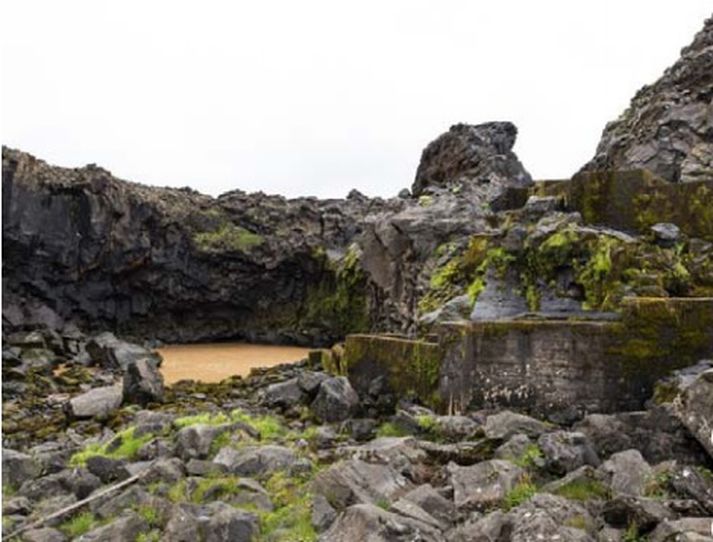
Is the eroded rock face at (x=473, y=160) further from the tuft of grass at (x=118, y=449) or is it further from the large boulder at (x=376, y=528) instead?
the large boulder at (x=376, y=528)

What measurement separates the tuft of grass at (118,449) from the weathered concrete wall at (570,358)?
5.84 meters

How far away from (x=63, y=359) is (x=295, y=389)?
893 inches

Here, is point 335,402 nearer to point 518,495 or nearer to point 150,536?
point 150,536

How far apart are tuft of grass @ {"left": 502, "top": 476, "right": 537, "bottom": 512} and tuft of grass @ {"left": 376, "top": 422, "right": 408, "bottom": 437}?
12.6 feet

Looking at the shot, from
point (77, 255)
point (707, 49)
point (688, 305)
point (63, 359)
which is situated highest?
point (707, 49)

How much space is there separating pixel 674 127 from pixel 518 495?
Result: 23446 millimetres

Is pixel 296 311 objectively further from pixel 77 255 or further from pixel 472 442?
pixel 472 442

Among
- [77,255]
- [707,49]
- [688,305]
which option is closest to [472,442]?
[688,305]

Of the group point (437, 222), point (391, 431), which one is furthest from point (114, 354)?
point (391, 431)

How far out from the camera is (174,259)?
50312 millimetres

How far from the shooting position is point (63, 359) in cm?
3638

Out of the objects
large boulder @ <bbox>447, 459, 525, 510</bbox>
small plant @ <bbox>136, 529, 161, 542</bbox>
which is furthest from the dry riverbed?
large boulder @ <bbox>447, 459, 525, 510</bbox>

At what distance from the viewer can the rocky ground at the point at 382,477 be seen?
8.09 metres

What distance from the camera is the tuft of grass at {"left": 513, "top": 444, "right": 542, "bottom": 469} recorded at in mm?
9930
